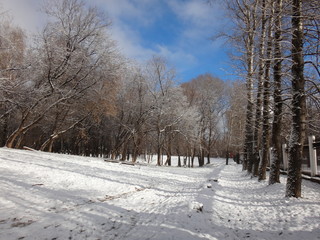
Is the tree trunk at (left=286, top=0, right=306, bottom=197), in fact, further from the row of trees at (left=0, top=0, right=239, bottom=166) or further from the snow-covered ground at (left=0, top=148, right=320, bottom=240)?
the row of trees at (left=0, top=0, right=239, bottom=166)

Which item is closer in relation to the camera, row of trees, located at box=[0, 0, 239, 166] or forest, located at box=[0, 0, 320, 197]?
forest, located at box=[0, 0, 320, 197]

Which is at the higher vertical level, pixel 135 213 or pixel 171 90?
pixel 171 90

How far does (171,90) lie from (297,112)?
69.9 ft

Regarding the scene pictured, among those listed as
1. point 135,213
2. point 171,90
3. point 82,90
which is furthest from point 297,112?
point 171,90

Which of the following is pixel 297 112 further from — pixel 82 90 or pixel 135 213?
pixel 82 90

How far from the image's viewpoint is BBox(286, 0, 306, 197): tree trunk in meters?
6.78

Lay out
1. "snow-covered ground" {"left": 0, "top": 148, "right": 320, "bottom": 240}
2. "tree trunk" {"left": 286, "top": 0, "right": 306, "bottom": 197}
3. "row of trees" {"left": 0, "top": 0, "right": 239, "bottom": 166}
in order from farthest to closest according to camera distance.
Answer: "row of trees" {"left": 0, "top": 0, "right": 239, "bottom": 166} → "tree trunk" {"left": 286, "top": 0, "right": 306, "bottom": 197} → "snow-covered ground" {"left": 0, "top": 148, "right": 320, "bottom": 240}

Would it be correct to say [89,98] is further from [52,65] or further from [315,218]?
[315,218]

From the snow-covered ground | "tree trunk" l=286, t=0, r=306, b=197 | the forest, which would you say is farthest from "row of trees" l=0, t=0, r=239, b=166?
"tree trunk" l=286, t=0, r=306, b=197

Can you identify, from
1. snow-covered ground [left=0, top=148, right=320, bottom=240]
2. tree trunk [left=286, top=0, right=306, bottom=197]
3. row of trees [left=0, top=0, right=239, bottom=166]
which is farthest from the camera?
row of trees [left=0, top=0, right=239, bottom=166]

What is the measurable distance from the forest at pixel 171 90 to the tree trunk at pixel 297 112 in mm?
29

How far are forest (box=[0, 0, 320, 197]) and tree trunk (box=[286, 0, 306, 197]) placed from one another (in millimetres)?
29

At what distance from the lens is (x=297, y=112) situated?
700 centimetres

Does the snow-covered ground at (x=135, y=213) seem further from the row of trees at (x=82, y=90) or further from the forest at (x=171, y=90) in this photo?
the row of trees at (x=82, y=90)
